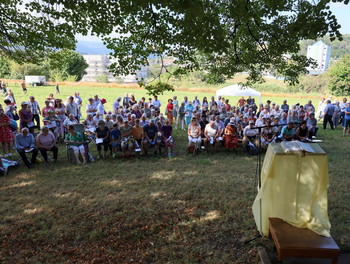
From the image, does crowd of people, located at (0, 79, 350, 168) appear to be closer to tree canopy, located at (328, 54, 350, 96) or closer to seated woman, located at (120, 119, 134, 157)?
seated woman, located at (120, 119, 134, 157)

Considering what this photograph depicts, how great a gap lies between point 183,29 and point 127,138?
170 inches

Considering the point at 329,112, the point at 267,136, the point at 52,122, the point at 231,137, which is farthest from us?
the point at 329,112

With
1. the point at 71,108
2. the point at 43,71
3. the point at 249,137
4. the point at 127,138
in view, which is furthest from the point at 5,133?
the point at 43,71

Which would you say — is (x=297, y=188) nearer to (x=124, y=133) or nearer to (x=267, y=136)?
(x=124, y=133)

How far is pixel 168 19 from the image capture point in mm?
5426

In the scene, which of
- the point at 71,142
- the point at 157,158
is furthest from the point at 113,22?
the point at 157,158

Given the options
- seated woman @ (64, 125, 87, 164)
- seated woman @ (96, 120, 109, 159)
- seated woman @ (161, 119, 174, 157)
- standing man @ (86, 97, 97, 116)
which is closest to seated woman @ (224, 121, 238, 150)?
seated woman @ (161, 119, 174, 157)

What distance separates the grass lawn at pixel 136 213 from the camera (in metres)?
3.89

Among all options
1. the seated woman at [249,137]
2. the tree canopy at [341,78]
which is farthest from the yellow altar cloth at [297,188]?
the tree canopy at [341,78]

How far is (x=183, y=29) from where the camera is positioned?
5.35 metres

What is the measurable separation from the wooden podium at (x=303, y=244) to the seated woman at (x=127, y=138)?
5.74 m

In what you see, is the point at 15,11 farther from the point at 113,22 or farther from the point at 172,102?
the point at 172,102

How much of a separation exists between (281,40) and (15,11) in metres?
6.98

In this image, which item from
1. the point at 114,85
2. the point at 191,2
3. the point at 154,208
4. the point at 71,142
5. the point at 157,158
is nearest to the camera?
the point at 191,2
